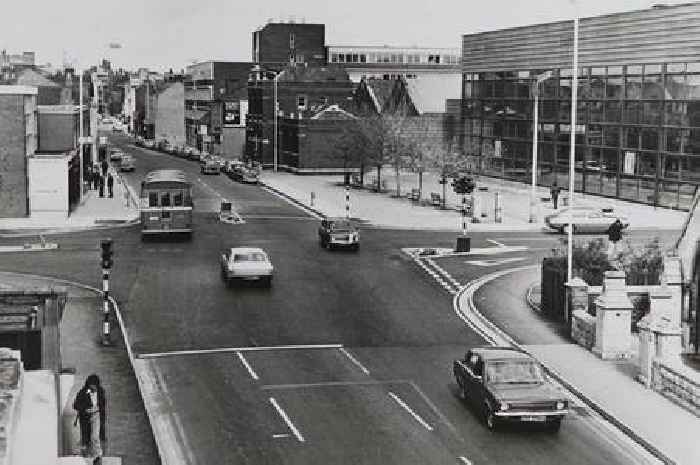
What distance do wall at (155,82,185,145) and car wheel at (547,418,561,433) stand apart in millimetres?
151412

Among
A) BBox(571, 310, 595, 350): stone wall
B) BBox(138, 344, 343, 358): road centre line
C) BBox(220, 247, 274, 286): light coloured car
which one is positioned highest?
BBox(220, 247, 274, 286): light coloured car

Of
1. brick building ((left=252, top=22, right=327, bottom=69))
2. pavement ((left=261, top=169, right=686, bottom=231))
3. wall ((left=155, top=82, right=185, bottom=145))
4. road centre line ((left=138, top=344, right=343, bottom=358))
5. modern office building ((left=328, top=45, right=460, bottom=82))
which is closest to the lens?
road centre line ((left=138, top=344, right=343, bottom=358))

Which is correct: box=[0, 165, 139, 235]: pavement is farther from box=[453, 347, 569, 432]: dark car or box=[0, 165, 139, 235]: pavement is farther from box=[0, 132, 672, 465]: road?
box=[453, 347, 569, 432]: dark car

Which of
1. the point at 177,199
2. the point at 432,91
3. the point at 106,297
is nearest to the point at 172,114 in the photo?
the point at 432,91

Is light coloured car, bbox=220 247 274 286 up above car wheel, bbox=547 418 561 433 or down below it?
above

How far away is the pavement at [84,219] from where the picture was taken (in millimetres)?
56094

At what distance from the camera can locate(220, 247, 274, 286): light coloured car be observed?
38719 mm

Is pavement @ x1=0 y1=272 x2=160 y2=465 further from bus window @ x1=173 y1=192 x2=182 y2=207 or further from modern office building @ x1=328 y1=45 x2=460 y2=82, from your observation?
modern office building @ x1=328 y1=45 x2=460 y2=82

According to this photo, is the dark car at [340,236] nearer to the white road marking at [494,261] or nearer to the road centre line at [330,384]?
the white road marking at [494,261]

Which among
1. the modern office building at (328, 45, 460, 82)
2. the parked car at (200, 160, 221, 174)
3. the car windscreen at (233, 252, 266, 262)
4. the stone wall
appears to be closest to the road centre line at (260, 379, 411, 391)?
the stone wall

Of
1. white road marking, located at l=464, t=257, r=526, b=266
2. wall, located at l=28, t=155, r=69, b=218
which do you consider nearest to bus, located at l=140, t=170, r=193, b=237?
wall, located at l=28, t=155, r=69, b=218

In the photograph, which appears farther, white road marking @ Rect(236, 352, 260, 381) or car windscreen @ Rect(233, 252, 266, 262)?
car windscreen @ Rect(233, 252, 266, 262)

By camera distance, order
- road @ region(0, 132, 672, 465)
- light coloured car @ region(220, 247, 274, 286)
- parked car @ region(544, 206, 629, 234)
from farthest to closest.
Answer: parked car @ region(544, 206, 629, 234)
light coloured car @ region(220, 247, 274, 286)
road @ region(0, 132, 672, 465)

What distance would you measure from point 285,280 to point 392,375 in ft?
44.7
